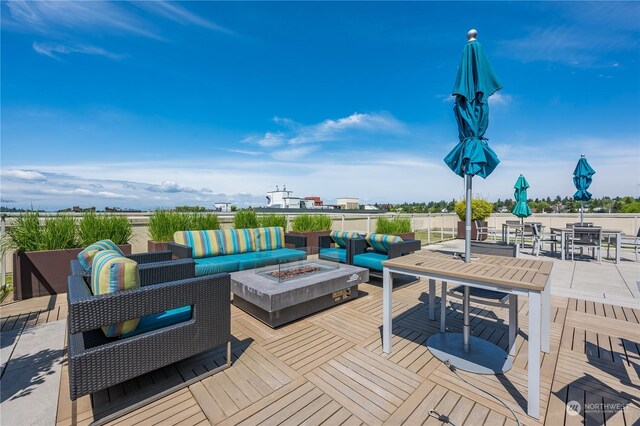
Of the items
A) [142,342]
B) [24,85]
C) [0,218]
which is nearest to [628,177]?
[142,342]

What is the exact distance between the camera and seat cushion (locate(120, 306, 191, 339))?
1983 millimetres

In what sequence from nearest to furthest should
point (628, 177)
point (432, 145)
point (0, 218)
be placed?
point (0, 218) → point (628, 177) → point (432, 145)

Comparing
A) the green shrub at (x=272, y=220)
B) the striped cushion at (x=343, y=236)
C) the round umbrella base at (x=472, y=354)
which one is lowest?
the round umbrella base at (x=472, y=354)

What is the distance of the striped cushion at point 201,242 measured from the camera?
4711 mm

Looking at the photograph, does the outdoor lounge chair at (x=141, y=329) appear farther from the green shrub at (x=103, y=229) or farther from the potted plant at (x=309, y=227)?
the potted plant at (x=309, y=227)

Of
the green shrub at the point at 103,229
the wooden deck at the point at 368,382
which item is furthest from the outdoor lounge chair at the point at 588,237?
the green shrub at the point at 103,229

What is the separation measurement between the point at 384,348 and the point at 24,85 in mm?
11687

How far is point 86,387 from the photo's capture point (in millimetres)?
1566

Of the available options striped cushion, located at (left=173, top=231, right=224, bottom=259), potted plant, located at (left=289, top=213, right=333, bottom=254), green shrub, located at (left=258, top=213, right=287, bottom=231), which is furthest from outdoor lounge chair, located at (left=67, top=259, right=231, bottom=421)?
potted plant, located at (left=289, top=213, right=333, bottom=254)

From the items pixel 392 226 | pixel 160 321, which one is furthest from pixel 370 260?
pixel 392 226

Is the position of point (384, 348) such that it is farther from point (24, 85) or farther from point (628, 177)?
point (628, 177)

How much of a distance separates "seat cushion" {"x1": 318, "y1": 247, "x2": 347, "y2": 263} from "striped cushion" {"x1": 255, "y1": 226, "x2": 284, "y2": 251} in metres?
0.98

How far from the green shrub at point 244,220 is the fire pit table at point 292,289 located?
3116mm

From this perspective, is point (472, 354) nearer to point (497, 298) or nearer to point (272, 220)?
point (497, 298)
